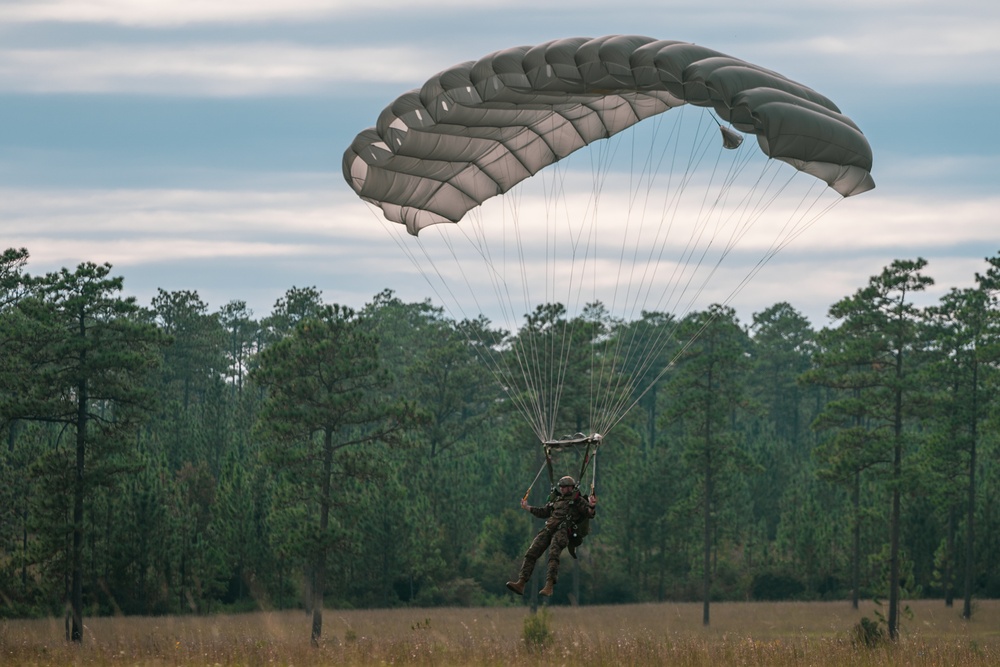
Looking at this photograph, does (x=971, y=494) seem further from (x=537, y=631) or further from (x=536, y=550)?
(x=536, y=550)

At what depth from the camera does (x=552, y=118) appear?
2011 cm

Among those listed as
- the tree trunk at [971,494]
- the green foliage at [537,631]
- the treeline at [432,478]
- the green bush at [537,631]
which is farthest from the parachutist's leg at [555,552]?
the tree trunk at [971,494]

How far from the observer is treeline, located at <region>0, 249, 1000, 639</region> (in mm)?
32875

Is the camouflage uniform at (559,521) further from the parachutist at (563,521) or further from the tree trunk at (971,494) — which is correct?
the tree trunk at (971,494)

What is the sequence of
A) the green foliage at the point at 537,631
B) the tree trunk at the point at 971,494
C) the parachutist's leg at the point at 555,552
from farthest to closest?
the tree trunk at the point at 971,494
the green foliage at the point at 537,631
the parachutist's leg at the point at 555,552

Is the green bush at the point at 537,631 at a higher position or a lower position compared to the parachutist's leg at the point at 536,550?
lower

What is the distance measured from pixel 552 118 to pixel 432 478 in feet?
112

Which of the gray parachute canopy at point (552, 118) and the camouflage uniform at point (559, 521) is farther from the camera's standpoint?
the camouflage uniform at point (559, 521)

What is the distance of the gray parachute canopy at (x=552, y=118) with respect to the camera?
1519cm

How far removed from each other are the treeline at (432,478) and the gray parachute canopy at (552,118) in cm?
1414

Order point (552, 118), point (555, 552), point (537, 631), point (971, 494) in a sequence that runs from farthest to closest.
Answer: point (971, 494)
point (537, 631)
point (552, 118)
point (555, 552)

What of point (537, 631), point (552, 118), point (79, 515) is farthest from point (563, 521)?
point (79, 515)

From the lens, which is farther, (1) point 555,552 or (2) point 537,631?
(2) point 537,631

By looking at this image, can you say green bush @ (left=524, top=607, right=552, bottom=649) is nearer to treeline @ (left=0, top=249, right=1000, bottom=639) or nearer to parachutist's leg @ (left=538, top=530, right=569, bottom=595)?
parachutist's leg @ (left=538, top=530, right=569, bottom=595)
